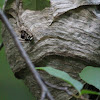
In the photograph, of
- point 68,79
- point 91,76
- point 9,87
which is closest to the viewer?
point 68,79

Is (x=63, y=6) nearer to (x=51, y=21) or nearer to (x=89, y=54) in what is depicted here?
(x=51, y=21)

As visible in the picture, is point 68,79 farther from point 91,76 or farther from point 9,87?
point 9,87

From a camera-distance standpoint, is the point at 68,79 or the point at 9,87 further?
the point at 9,87

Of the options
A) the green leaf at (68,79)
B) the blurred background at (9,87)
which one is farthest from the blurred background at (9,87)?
the green leaf at (68,79)

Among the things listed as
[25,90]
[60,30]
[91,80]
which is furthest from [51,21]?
[25,90]

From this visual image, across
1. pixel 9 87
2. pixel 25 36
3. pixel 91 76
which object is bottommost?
pixel 9 87

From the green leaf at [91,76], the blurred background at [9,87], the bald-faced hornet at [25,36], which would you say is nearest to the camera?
the green leaf at [91,76]

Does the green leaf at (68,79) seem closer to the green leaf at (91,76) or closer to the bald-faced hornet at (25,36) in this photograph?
Answer: the green leaf at (91,76)

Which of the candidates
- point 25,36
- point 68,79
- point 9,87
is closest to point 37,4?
point 25,36
